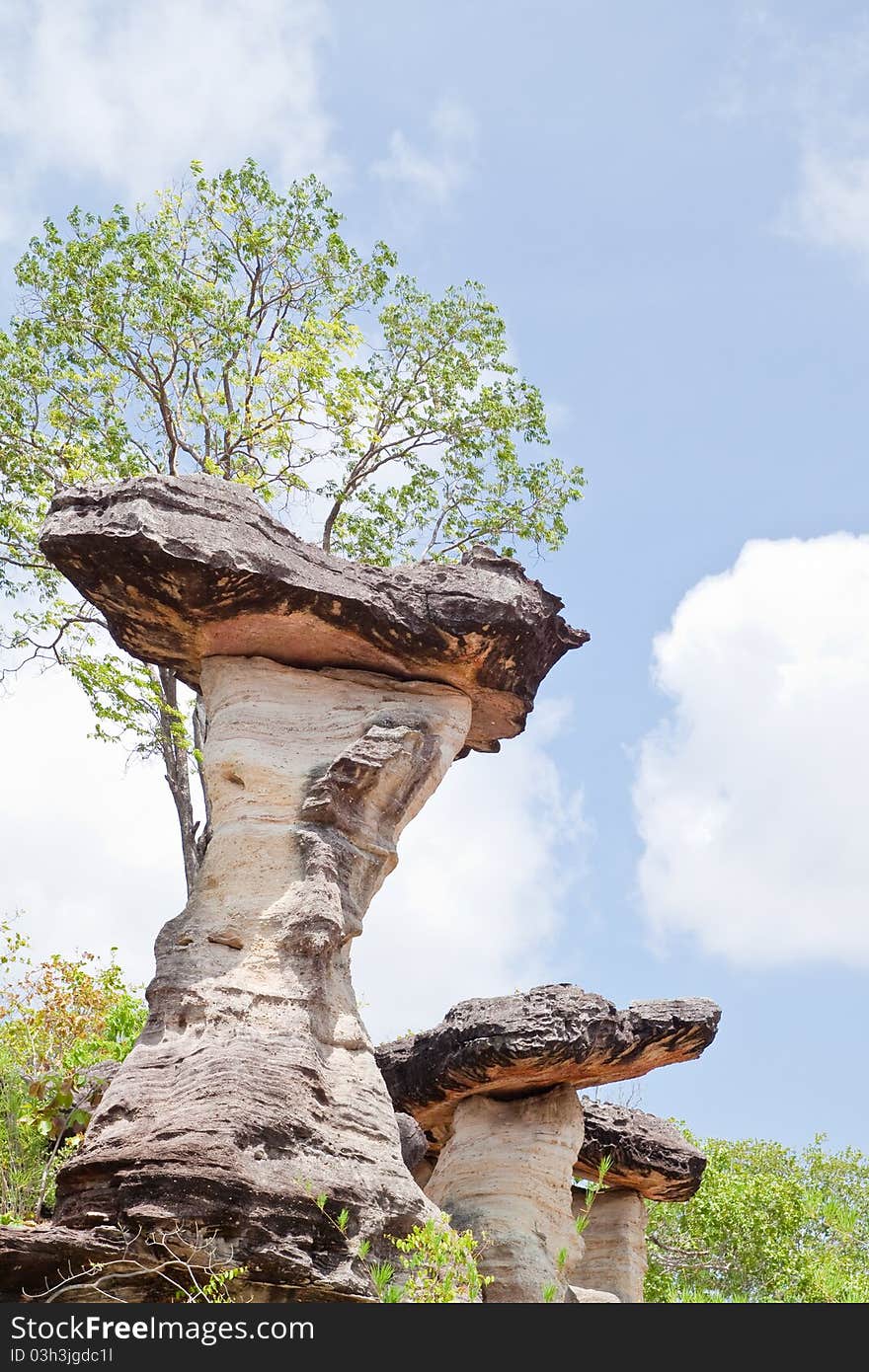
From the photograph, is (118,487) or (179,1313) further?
(118,487)

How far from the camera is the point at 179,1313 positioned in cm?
602

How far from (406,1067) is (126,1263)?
5.71m

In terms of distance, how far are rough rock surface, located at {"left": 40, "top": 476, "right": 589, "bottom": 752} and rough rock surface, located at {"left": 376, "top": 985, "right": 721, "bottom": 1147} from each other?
2860 mm

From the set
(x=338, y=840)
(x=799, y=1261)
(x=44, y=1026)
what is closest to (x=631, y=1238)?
(x=799, y=1261)

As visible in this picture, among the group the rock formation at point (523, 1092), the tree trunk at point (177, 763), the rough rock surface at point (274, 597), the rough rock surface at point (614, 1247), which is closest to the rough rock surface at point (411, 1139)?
the rock formation at point (523, 1092)

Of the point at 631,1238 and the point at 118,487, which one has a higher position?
the point at 118,487

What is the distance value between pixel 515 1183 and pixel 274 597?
18.9 feet

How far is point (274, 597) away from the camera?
918 centimetres

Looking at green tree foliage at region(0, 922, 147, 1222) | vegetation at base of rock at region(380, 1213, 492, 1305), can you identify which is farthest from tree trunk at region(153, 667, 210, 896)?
vegetation at base of rock at region(380, 1213, 492, 1305)

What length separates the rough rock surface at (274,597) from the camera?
8.87 meters

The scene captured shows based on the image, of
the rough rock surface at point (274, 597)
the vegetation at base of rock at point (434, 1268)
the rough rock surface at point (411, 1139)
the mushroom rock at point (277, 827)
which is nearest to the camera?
the vegetation at base of rock at point (434, 1268)

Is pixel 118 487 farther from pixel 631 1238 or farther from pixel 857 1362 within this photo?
pixel 631 1238

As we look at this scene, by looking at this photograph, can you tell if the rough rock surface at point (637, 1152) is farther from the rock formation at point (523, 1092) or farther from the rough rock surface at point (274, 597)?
the rough rock surface at point (274, 597)

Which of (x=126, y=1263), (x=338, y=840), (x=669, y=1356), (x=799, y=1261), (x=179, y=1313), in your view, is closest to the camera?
Result: (x=669, y=1356)
